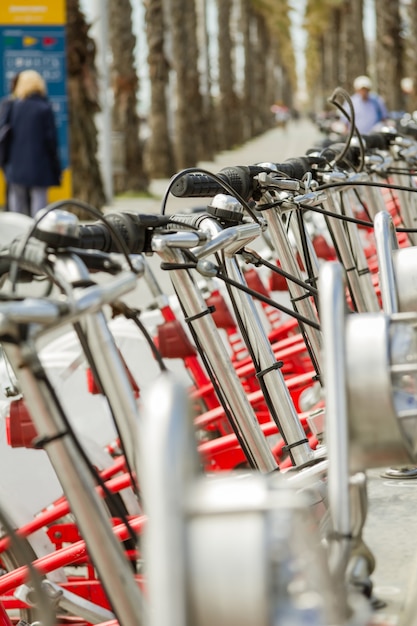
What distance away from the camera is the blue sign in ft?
56.3

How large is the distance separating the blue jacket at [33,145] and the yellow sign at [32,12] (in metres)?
3.32

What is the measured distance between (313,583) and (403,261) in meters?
1.23

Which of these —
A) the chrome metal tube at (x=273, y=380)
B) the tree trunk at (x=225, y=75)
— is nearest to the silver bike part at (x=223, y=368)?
the chrome metal tube at (x=273, y=380)

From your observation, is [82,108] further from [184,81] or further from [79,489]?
[79,489]

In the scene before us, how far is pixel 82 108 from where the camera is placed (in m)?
18.3

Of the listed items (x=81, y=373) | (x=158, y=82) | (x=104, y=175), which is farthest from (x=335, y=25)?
(x=81, y=373)

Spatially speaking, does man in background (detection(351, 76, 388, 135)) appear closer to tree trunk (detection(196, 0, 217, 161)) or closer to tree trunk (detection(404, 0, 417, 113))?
tree trunk (detection(404, 0, 417, 113))

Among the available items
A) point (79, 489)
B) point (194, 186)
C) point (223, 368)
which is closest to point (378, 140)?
point (194, 186)

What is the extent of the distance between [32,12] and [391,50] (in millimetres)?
14345

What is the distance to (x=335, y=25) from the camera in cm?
6334

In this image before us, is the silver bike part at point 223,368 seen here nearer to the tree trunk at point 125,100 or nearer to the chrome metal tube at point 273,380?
the chrome metal tube at point 273,380

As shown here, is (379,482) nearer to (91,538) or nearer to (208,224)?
(208,224)

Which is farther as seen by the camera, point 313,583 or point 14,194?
point 14,194

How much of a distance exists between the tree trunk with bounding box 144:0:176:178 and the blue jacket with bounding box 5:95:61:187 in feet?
36.0
